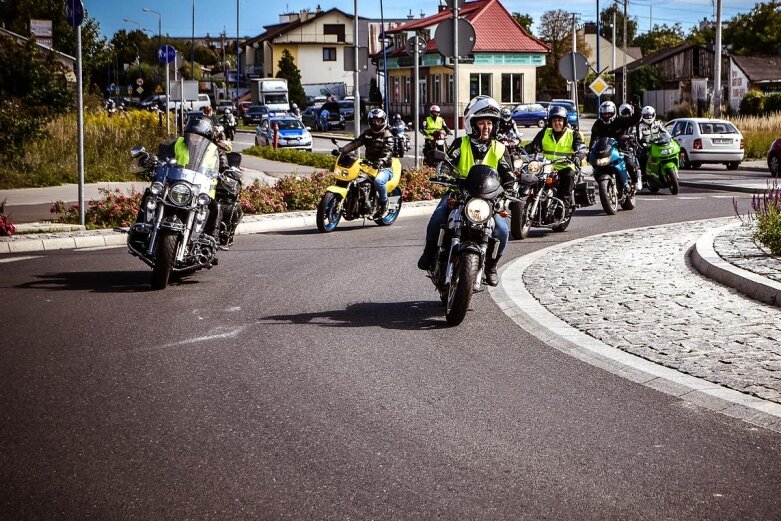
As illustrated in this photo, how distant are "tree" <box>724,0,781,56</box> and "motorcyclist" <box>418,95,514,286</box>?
90.5 m

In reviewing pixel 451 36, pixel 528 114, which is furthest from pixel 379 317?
pixel 528 114

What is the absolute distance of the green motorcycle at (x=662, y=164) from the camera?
2244cm

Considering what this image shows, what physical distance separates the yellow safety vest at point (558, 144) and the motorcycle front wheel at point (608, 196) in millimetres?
2774

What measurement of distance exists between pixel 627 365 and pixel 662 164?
634 inches

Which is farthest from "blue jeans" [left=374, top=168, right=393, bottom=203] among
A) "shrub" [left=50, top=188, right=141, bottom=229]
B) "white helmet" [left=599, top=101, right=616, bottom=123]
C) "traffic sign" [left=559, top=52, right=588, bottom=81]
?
"traffic sign" [left=559, top=52, right=588, bottom=81]

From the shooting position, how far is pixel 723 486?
4965 mm

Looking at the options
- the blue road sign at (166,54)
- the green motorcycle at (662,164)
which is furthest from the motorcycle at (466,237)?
the blue road sign at (166,54)

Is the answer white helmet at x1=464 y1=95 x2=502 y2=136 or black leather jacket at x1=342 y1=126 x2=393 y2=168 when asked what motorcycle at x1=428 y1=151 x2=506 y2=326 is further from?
black leather jacket at x1=342 y1=126 x2=393 y2=168

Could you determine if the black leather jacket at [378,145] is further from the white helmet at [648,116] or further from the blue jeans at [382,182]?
the white helmet at [648,116]

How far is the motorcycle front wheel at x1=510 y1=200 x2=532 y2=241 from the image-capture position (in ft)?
49.9

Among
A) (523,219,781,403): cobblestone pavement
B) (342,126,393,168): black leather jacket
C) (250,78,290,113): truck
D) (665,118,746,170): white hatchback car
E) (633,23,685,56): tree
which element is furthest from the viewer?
(633,23,685,56): tree

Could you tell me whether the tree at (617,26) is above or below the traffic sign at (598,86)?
above

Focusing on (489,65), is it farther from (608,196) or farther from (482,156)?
(482,156)

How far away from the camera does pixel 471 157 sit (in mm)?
9680
